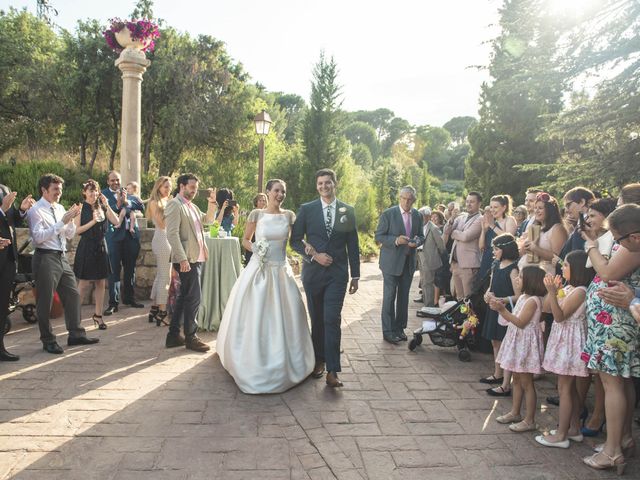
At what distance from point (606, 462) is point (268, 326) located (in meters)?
2.80

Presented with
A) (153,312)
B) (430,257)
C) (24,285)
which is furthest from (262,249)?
(24,285)

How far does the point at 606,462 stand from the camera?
315cm

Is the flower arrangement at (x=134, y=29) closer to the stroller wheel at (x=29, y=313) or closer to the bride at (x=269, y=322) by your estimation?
the stroller wheel at (x=29, y=313)

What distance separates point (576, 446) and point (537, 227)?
2131mm

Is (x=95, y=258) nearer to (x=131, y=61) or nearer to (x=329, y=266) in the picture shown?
(x=329, y=266)

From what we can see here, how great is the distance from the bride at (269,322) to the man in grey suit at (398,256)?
1895 mm

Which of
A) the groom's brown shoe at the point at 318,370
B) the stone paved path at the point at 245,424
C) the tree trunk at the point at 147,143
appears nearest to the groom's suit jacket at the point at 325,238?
the groom's brown shoe at the point at 318,370

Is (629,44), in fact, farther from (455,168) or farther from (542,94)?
(455,168)

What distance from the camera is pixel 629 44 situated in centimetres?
708

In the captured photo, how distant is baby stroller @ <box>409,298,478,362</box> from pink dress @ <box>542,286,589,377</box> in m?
1.99

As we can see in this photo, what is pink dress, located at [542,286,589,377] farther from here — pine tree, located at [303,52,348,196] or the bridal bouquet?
Answer: pine tree, located at [303,52,348,196]

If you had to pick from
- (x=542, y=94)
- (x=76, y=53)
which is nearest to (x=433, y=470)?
(x=542, y=94)

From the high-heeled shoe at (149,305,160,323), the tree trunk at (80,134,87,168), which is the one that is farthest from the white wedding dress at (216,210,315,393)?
the tree trunk at (80,134,87,168)

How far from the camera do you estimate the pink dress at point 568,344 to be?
3496 mm
